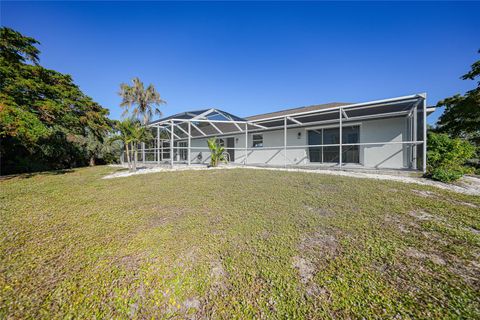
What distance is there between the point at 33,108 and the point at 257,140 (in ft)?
40.3

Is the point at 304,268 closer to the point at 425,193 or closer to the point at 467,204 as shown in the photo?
the point at 467,204

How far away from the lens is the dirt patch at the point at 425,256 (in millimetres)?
2475

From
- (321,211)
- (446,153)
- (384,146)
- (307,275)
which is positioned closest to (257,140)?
(384,146)

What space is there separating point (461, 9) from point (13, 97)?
2012 cm

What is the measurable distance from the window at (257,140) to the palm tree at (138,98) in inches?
580

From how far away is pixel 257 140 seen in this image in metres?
14.4

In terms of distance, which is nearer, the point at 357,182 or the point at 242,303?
the point at 242,303

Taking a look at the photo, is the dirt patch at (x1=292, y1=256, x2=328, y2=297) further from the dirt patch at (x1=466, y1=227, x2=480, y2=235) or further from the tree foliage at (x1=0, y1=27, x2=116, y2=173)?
the tree foliage at (x1=0, y1=27, x2=116, y2=173)

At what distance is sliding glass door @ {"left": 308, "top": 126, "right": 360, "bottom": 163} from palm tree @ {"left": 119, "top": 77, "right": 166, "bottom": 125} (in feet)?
→ 62.9

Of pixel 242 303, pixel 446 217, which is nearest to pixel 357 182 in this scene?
pixel 446 217

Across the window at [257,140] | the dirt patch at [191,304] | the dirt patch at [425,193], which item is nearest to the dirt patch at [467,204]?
the dirt patch at [425,193]

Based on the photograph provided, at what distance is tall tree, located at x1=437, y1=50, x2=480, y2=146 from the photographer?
473 inches

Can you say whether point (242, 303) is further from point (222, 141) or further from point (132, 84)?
point (132, 84)

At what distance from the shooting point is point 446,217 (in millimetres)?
3668
